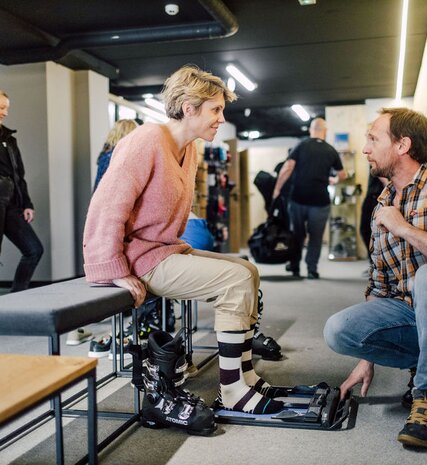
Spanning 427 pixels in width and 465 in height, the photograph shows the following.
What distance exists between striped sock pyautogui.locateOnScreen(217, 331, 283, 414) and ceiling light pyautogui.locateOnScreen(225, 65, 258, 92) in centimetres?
600

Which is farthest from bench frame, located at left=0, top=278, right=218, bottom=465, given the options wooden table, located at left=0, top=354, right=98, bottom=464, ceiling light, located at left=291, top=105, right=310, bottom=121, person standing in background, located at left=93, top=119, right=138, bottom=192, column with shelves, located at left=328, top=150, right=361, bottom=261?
ceiling light, located at left=291, top=105, right=310, bottom=121

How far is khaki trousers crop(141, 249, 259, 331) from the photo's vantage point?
2.17 metres

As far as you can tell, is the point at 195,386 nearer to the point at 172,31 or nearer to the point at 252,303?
the point at 252,303

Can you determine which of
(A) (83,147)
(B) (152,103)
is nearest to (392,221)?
(A) (83,147)

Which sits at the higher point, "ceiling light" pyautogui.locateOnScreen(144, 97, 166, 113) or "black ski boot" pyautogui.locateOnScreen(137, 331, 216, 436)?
"ceiling light" pyautogui.locateOnScreen(144, 97, 166, 113)

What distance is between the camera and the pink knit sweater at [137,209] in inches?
81.7

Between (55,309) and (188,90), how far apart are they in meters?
1.07

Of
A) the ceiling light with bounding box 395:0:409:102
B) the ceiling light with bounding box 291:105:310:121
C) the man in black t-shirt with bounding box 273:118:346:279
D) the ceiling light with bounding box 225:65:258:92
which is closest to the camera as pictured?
the ceiling light with bounding box 395:0:409:102

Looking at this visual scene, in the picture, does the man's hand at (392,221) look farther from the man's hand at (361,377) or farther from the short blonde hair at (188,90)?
the short blonde hair at (188,90)

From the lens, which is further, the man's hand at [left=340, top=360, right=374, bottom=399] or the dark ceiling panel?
the dark ceiling panel

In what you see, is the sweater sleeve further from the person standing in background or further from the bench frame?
the person standing in background

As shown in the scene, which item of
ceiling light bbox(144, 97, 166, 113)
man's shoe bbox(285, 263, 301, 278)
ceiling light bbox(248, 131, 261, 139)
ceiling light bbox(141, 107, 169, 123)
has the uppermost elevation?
ceiling light bbox(248, 131, 261, 139)

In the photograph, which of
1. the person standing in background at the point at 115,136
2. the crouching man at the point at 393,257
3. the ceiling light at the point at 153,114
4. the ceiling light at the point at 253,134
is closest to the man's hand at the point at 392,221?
the crouching man at the point at 393,257

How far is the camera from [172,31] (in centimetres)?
568
